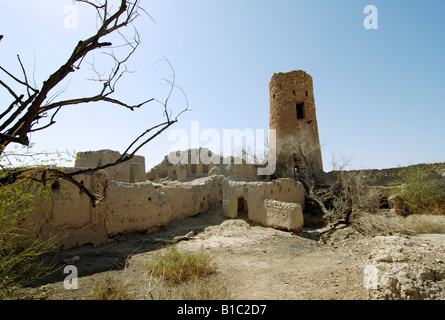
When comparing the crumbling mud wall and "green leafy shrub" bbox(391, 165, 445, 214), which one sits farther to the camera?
"green leafy shrub" bbox(391, 165, 445, 214)

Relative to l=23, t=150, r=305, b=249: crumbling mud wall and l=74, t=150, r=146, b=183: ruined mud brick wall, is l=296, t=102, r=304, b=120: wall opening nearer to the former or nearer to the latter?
l=23, t=150, r=305, b=249: crumbling mud wall

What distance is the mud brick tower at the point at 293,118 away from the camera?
1584cm

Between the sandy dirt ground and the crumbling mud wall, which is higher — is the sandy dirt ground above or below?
below

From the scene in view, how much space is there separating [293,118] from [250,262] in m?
12.6

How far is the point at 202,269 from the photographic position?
191 inches

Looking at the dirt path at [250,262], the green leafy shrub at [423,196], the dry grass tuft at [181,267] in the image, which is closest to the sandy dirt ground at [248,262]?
the dirt path at [250,262]

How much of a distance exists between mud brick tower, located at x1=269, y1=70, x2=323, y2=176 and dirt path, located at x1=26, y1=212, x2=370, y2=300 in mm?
7551

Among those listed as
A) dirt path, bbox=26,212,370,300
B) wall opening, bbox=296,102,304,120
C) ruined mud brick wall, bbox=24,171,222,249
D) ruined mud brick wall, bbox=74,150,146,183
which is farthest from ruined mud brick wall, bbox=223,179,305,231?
wall opening, bbox=296,102,304,120

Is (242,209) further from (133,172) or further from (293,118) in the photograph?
(293,118)

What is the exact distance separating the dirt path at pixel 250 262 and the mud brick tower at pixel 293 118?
7.55 meters

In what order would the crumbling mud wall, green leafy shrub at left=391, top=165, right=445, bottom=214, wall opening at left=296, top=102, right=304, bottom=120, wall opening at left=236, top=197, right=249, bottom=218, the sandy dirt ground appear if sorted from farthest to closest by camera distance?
wall opening at left=296, top=102, right=304, bottom=120, wall opening at left=236, top=197, right=249, bottom=218, green leafy shrub at left=391, top=165, right=445, bottom=214, the crumbling mud wall, the sandy dirt ground

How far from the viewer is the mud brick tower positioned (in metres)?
15.8
